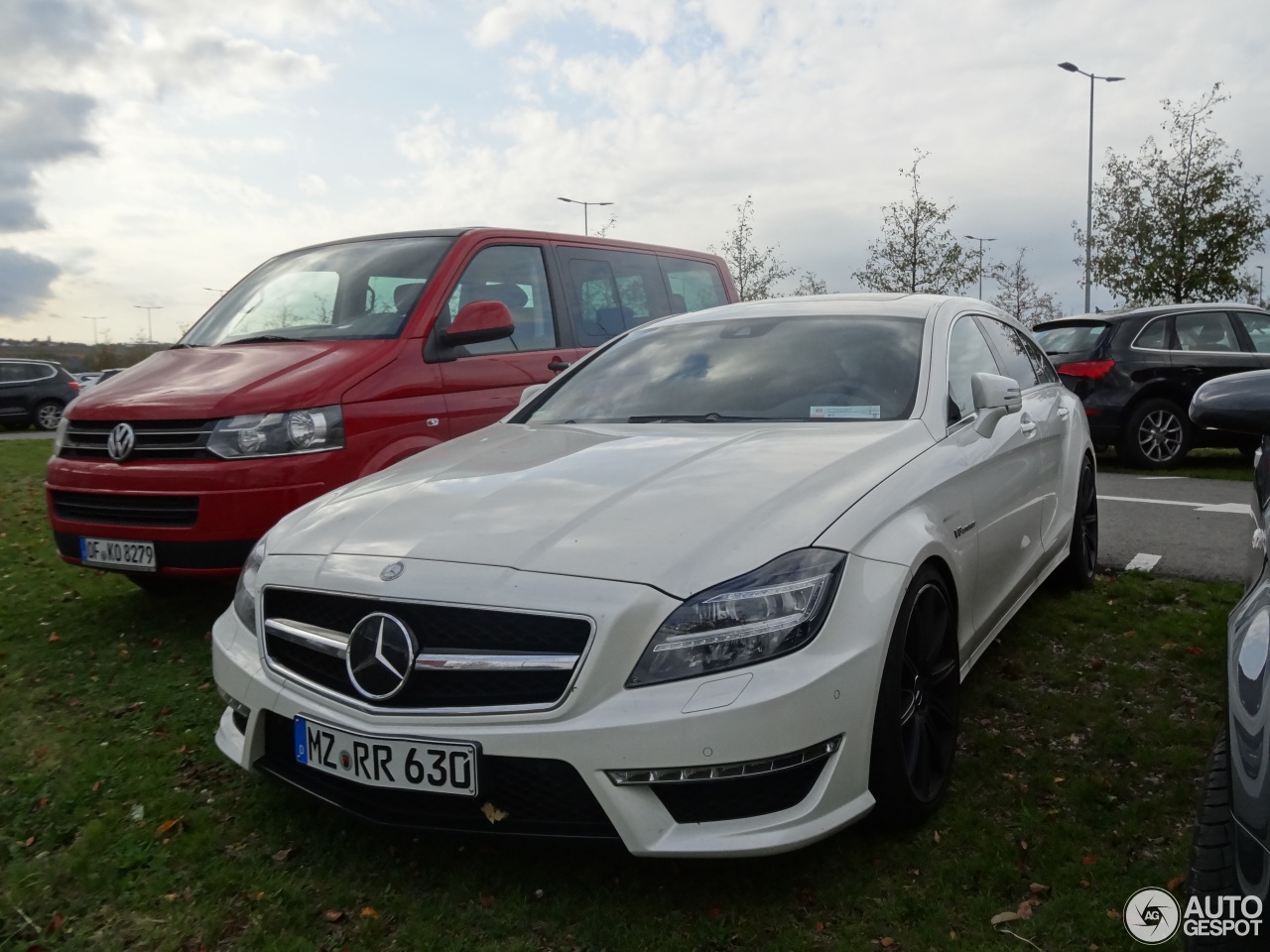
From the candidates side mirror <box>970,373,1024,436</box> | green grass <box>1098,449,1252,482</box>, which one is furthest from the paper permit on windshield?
green grass <box>1098,449,1252,482</box>

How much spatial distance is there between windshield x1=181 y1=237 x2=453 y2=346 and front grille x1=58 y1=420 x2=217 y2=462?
891 millimetres

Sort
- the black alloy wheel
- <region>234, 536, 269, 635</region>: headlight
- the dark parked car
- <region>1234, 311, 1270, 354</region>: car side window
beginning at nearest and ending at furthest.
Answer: the dark parked car, <region>234, 536, 269, 635</region>: headlight, the black alloy wheel, <region>1234, 311, 1270, 354</region>: car side window

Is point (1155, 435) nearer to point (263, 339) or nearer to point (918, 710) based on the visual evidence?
point (263, 339)

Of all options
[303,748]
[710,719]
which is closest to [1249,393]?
[710,719]

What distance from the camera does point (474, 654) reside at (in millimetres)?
2424

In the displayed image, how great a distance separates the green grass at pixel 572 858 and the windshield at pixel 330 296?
191 centimetres

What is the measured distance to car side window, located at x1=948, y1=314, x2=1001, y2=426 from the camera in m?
3.70

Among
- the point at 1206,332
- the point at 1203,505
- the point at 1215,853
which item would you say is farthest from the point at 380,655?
the point at 1206,332

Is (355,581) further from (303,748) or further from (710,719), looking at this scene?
(710,719)

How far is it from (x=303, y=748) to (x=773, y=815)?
1.16 metres

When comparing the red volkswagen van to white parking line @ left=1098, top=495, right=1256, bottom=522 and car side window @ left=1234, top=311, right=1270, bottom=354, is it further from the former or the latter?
car side window @ left=1234, top=311, right=1270, bottom=354

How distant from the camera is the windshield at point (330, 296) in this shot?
5.24 metres

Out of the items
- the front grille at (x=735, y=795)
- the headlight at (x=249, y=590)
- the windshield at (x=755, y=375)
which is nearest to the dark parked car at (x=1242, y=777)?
the front grille at (x=735, y=795)

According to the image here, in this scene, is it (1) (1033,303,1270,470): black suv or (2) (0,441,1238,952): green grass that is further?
(1) (1033,303,1270,470): black suv
